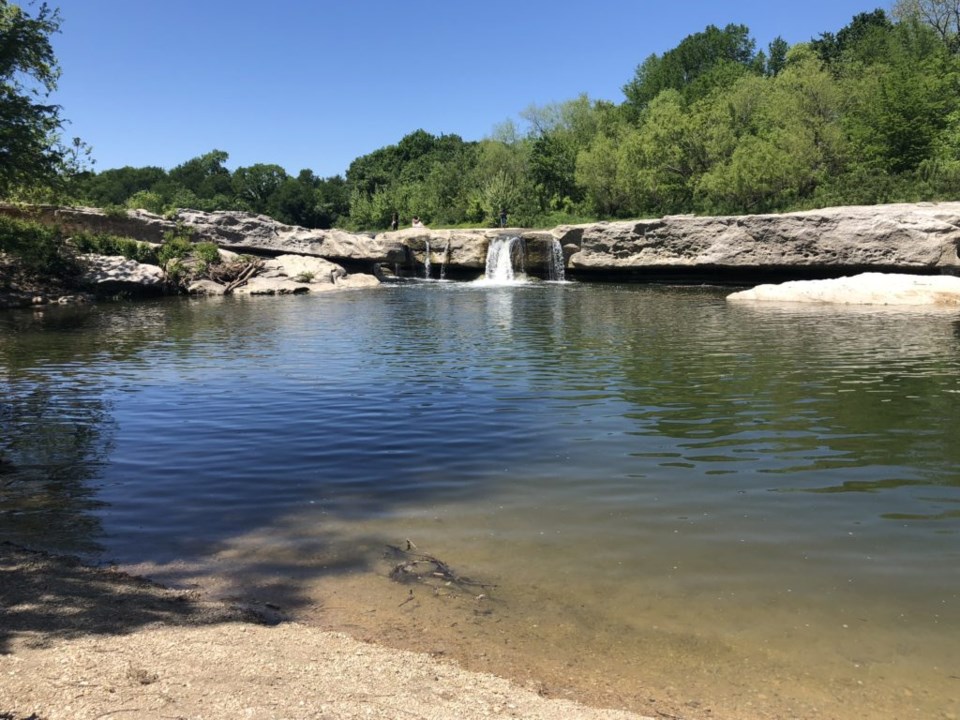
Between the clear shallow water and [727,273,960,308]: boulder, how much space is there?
9.98m

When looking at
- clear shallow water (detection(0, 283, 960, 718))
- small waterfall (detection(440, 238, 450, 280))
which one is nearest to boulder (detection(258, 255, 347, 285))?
small waterfall (detection(440, 238, 450, 280))

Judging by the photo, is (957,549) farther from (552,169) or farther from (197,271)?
(552,169)

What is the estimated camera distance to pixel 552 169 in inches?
2224

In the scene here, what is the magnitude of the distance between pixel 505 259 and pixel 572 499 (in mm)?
33324

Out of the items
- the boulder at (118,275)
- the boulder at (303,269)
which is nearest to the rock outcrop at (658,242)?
the boulder at (303,269)

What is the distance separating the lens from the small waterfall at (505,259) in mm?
38969

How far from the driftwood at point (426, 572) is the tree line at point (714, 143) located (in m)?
16.5

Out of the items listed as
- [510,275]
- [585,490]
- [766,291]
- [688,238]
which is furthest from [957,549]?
[510,275]

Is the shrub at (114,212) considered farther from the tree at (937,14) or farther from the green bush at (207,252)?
the tree at (937,14)

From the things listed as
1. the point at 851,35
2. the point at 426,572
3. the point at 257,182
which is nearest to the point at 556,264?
the point at 426,572

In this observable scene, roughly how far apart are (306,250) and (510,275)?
39.1 feet

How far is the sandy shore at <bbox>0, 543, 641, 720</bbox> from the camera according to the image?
10.1 ft

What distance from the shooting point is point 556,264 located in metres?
39.3

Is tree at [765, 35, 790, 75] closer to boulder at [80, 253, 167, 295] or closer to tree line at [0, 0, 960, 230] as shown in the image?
tree line at [0, 0, 960, 230]
